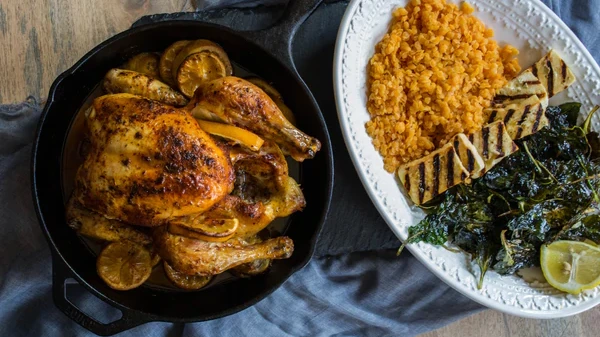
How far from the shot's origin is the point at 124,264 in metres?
1.65

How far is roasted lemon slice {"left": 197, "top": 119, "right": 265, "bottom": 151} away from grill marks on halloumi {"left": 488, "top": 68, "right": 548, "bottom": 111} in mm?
950

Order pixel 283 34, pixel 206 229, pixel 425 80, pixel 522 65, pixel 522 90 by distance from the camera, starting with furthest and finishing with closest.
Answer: pixel 522 65 → pixel 522 90 → pixel 425 80 → pixel 283 34 → pixel 206 229

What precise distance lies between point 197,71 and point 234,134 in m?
0.26

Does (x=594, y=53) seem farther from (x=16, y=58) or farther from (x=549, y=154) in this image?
(x=16, y=58)

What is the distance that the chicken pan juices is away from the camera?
1409mm

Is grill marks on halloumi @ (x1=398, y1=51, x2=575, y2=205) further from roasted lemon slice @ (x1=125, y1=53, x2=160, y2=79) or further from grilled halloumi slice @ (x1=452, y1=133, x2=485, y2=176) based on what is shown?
roasted lemon slice @ (x1=125, y1=53, x2=160, y2=79)

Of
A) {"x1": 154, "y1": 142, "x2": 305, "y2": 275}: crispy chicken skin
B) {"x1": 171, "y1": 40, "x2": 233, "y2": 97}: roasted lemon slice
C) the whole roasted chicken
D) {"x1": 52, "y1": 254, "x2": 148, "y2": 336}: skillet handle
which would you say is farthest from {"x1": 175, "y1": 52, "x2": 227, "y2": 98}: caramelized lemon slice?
{"x1": 52, "y1": 254, "x2": 148, "y2": 336}: skillet handle

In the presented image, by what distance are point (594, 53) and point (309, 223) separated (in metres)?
1.37

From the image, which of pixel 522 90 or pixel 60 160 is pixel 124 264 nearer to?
pixel 60 160

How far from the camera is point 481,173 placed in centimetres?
194

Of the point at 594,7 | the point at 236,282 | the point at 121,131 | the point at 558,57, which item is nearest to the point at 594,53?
the point at 594,7

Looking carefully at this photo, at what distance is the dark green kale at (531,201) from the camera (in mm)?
1981

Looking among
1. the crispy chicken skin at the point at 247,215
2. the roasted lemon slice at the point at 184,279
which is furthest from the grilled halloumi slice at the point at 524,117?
the roasted lemon slice at the point at 184,279

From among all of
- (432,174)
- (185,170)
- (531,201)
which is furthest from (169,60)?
(531,201)
